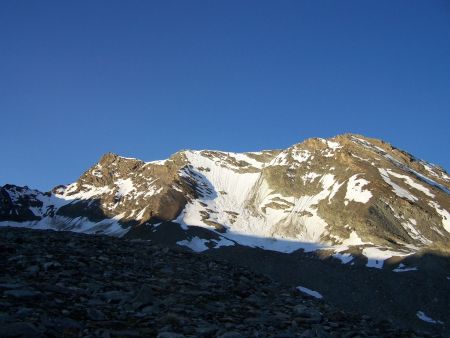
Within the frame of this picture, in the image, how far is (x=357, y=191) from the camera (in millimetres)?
177250

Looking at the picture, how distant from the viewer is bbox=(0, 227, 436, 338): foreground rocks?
1192 centimetres

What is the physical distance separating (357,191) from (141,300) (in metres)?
170

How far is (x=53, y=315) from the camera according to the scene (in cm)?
1184

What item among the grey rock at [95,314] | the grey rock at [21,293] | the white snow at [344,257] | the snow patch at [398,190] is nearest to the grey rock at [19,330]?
the grey rock at [95,314]

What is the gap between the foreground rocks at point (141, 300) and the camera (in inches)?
469

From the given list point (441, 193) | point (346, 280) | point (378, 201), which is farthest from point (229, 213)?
point (346, 280)

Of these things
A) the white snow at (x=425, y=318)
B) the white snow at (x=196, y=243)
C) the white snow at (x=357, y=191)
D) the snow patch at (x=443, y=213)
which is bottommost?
the white snow at (x=425, y=318)

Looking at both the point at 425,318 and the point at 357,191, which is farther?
the point at 357,191

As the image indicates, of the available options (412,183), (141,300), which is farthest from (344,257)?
(141,300)

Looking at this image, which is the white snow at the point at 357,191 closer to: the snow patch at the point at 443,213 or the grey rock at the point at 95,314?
the snow patch at the point at 443,213

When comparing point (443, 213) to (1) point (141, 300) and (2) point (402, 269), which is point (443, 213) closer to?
(2) point (402, 269)

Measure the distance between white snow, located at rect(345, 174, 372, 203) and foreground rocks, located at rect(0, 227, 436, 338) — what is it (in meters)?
154

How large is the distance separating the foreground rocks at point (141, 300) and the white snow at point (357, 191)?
154 metres

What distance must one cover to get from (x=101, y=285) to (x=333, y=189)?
587 ft
